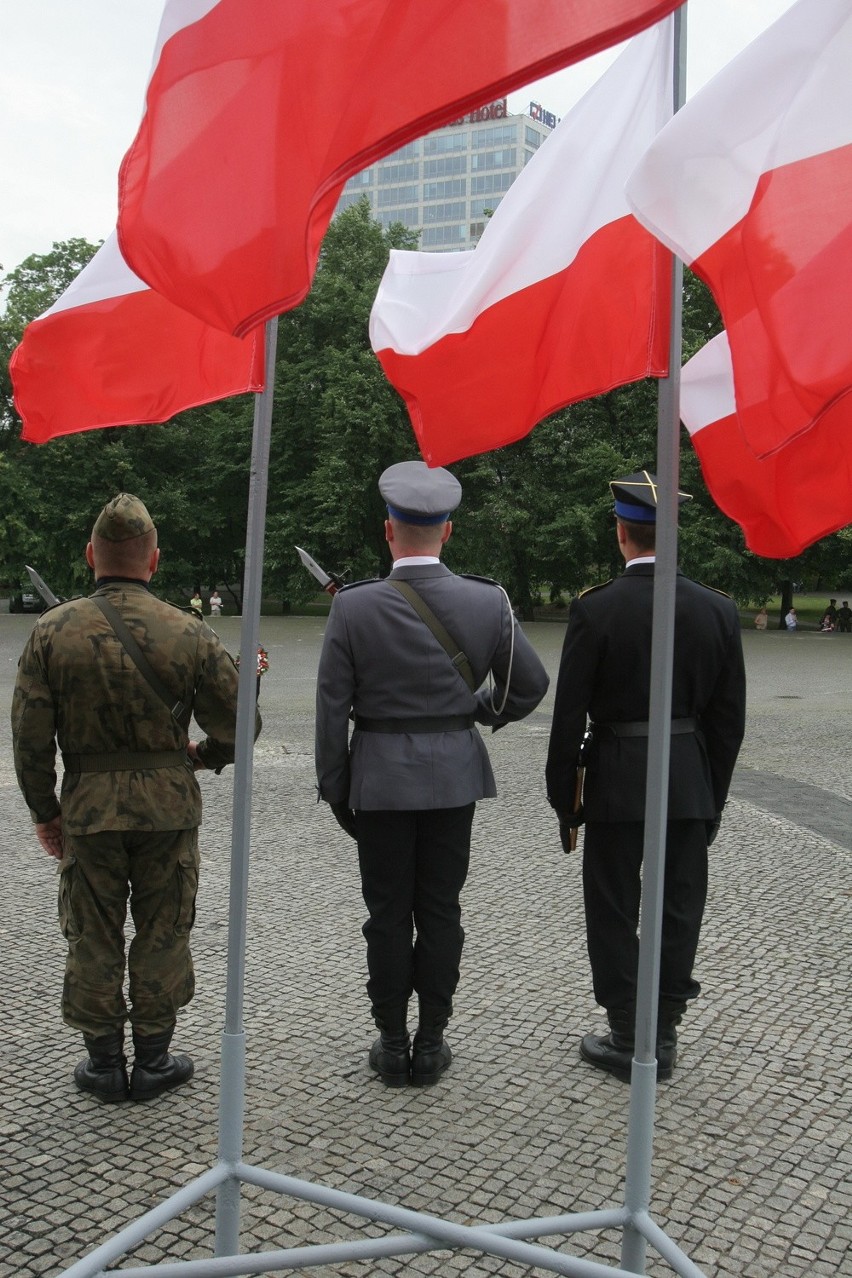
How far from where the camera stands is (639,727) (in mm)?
4352

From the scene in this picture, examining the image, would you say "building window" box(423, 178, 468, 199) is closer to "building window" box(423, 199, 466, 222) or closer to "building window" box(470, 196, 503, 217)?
"building window" box(423, 199, 466, 222)

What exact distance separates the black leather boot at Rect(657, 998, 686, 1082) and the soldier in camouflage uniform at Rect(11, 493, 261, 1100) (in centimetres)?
163

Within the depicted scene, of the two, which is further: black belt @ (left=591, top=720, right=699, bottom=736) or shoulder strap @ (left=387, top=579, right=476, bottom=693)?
black belt @ (left=591, top=720, right=699, bottom=736)

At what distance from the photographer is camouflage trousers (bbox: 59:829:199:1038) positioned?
13.2ft

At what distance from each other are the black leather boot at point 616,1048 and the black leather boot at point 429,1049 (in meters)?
0.52

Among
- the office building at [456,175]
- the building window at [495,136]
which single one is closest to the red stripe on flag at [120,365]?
the office building at [456,175]

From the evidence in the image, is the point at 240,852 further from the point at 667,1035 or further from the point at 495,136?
the point at 495,136

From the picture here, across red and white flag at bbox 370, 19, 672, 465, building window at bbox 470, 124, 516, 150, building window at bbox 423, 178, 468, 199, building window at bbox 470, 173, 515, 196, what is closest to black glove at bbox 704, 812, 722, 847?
red and white flag at bbox 370, 19, 672, 465

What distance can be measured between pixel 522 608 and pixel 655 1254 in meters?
37.3

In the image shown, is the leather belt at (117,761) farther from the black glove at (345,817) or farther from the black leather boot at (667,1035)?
the black leather boot at (667,1035)

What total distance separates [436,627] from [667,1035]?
5.44 ft

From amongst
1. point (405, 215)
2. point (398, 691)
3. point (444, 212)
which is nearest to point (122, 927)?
point (398, 691)

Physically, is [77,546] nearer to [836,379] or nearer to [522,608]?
[522,608]

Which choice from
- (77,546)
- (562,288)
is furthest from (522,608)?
(562,288)
